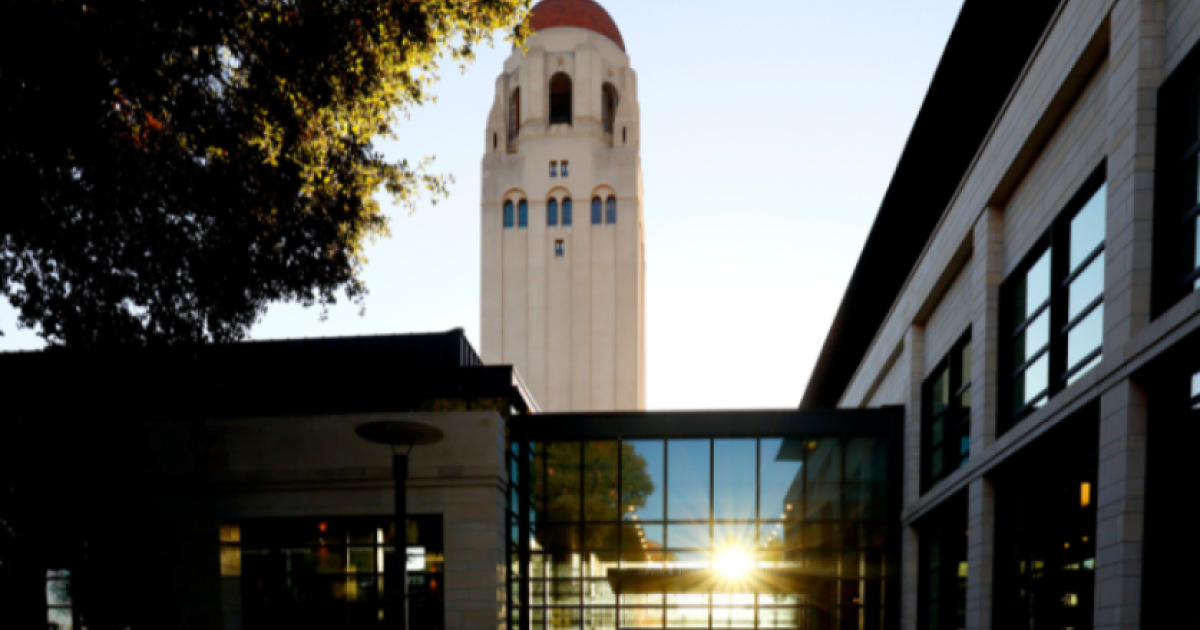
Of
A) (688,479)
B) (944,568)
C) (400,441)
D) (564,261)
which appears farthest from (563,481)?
(564,261)

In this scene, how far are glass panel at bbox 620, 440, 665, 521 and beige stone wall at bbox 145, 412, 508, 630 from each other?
3078 mm

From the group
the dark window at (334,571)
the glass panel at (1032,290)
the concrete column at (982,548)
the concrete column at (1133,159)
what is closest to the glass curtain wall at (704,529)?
the dark window at (334,571)

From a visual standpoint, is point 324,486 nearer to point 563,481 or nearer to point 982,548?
point 563,481

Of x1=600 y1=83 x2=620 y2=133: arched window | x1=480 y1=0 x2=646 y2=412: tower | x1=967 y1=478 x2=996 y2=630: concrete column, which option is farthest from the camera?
x1=600 y1=83 x2=620 y2=133: arched window

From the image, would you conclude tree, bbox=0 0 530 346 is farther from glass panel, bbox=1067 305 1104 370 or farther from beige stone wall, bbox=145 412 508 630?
glass panel, bbox=1067 305 1104 370

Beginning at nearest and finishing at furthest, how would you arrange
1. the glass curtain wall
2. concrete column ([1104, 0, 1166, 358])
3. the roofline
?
1. concrete column ([1104, 0, 1166, 358])
2. the roofline
3. the glass curtain wall

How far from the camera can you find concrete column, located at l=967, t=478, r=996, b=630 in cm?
1573

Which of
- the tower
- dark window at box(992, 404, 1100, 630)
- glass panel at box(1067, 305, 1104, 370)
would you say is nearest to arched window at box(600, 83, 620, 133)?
the tower

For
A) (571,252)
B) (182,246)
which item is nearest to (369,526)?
(182,246)

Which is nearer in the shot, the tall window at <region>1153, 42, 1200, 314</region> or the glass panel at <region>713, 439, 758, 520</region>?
the tall window at <region>1153, 42, 1200, 314</region>

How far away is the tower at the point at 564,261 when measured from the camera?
62.4 m

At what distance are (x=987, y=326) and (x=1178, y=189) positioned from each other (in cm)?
631

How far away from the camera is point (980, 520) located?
1584 centimetres

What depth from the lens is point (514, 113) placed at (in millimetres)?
68562
